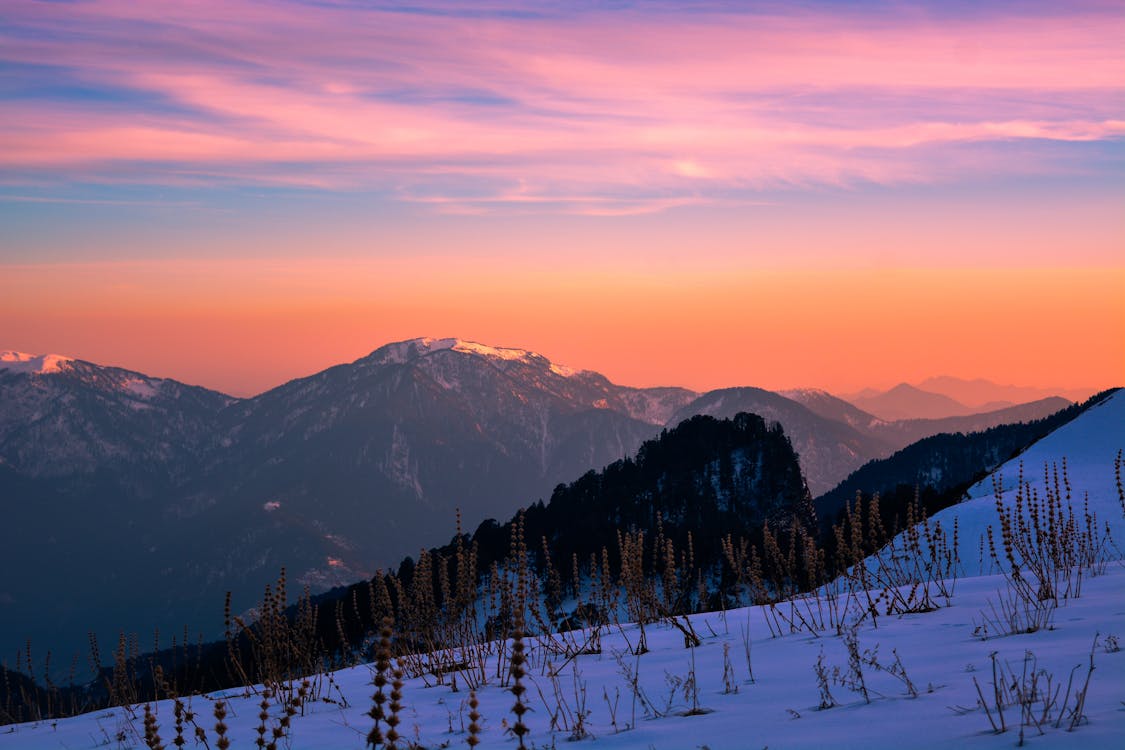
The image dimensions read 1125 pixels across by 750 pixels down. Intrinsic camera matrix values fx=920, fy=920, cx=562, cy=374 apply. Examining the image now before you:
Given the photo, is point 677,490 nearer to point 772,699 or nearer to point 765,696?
point 765,696

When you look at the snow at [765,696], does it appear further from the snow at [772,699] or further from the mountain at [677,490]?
the mountain at [677,490]

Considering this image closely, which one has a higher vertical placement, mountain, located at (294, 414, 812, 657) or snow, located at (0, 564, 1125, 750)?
mountain, located at (294, 414, 812, 657)

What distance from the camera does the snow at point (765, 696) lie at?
464 centimetres

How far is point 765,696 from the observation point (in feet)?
20.0

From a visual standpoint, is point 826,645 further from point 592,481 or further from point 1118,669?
point 592,481

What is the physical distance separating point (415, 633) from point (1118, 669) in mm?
8187

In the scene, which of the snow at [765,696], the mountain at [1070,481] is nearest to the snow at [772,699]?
the snow at [765,696]

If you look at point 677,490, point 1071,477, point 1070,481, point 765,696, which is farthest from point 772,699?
point 677,490

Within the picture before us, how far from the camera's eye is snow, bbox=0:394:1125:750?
464cm

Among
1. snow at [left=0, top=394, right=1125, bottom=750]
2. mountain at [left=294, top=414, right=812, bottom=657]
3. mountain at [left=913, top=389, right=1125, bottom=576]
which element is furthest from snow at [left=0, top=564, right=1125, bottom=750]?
mountain at [left=294, top=414, right=812, bottom=657]

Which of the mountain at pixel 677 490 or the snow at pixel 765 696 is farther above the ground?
the mountain at pixel 677 490

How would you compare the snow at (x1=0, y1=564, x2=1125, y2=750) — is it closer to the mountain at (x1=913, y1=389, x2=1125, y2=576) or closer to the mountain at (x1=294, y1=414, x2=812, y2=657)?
the mountain at (x1=913, y1=389, x2=1125, y2=576)

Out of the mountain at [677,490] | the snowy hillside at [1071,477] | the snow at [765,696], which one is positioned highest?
the mountain at [677,490]

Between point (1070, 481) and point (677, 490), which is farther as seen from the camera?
point (677, 490)
